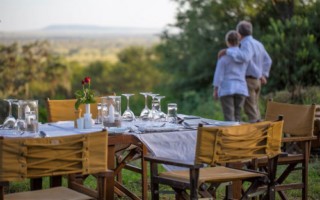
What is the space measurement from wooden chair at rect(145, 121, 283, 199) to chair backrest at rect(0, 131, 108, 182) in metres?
0.56

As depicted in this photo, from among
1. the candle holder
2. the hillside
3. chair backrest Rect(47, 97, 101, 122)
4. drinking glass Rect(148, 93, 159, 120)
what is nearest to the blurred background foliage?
the hillside

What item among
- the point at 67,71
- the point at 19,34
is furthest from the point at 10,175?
the point at 67,71

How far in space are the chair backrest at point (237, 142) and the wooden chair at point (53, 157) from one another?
1.78ft

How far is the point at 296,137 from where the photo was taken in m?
5.72

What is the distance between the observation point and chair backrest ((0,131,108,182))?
168 inches

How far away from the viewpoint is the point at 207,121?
5824mm

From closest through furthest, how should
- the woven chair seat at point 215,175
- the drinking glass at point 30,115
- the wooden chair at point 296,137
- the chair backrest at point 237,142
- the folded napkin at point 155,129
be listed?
the chair backrest at point 237,142 < the woven chair seat at point 215,175 < the drinking glass at point 30,115 < the folded napkin at point 155,129 < the wooden chair at point 296,137

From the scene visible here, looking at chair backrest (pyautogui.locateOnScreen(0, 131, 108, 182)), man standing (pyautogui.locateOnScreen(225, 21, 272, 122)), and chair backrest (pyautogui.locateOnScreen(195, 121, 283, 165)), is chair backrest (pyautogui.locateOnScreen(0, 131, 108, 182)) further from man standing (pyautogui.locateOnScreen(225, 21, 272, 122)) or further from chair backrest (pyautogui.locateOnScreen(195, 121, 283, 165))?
man standing (pyautogui.locateOnScreen(225, 21, 272, 122))

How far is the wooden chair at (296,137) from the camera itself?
5770mm

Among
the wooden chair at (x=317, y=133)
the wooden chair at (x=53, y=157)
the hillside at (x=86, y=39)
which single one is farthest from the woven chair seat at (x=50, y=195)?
the hillside at (x=86, y=39)

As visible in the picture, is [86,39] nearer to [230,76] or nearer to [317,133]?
[230,76]

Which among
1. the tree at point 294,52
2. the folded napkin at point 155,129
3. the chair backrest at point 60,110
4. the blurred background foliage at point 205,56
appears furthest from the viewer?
the blurred background foliage at point 205,56

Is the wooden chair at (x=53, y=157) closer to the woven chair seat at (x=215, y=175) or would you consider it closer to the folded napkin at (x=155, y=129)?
the woven chair seat at (x=215, y=175)

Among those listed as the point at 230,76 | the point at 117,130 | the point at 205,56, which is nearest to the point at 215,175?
the point at 117,130
